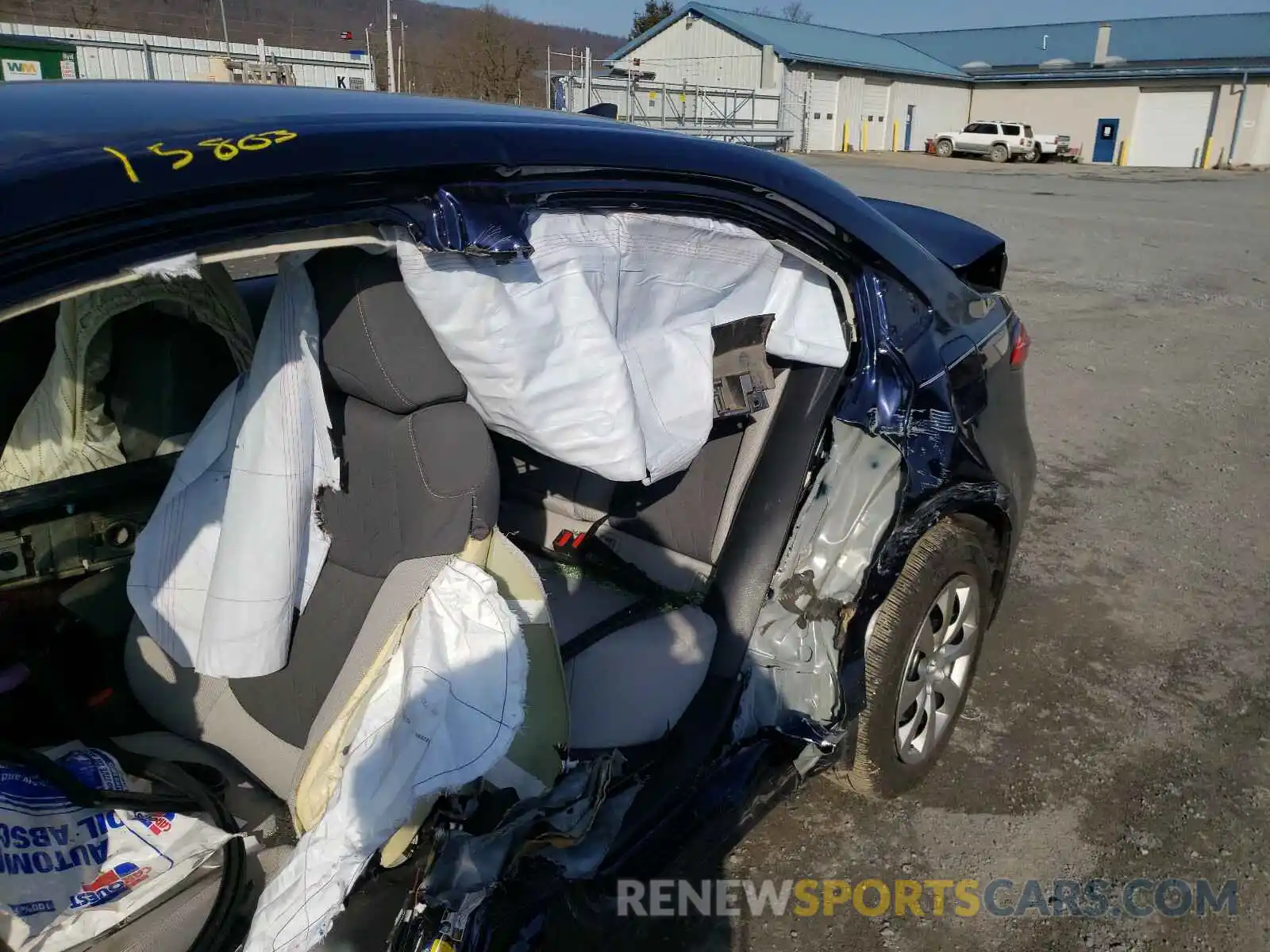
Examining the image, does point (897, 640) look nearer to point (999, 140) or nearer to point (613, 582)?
point (613, 582)

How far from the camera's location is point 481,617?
5.30 feet

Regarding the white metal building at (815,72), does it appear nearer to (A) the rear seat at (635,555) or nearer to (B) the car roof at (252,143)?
(A) the rear seat at (635,555)

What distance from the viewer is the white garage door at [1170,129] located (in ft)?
110

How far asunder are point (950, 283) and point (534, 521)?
129cm

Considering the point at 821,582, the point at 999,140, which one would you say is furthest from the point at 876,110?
the point at 821,582

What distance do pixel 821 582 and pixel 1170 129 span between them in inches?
1559

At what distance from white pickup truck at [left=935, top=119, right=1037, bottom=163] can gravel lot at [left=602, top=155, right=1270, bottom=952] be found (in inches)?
1152

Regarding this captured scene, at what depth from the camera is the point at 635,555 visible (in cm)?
237

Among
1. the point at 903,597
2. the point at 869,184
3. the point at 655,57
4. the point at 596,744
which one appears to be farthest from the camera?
the point at 655,57

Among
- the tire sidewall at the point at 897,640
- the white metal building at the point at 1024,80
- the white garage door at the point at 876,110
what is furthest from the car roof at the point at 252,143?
the white garage door at the point at 876,110

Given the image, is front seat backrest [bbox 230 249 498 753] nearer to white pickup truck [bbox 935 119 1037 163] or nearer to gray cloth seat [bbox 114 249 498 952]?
gray cloth seat [bbox 114 249 498 952]

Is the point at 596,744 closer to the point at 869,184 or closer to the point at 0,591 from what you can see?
the point at 0,591

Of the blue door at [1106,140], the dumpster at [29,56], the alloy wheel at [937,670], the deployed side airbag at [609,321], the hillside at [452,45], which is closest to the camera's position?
the deployed side airbag at [609,321]

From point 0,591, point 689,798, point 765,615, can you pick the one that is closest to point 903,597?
point 765,615
